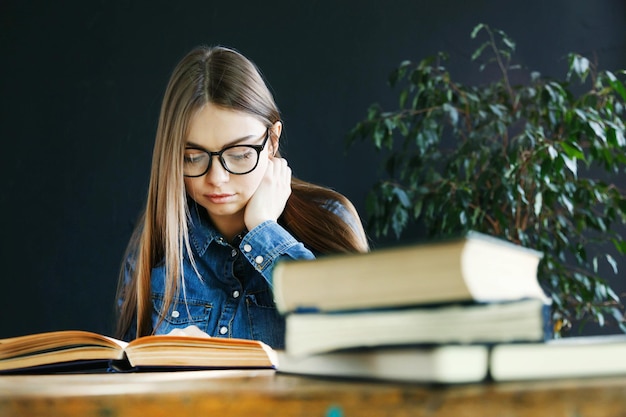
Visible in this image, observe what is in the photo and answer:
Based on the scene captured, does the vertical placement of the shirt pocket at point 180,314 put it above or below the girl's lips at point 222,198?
below

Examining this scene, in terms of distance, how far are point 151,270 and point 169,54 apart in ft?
5.01

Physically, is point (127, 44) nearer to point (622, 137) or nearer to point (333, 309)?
point (622, 137)

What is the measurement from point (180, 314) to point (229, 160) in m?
0.35

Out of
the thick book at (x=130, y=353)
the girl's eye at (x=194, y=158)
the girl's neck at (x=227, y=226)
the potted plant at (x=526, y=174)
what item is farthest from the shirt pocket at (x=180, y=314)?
the potted plant at (x=526, y=174)

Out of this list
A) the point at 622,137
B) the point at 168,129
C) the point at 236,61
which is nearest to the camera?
the point at 168,129

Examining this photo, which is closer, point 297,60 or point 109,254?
point 109,254

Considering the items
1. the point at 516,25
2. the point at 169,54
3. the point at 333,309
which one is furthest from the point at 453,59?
the point at 333,309

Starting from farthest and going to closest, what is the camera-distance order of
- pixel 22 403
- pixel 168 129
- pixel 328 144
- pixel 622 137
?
pixel 328 144, pixel 622 137, pixel 168 129, pixel 22 403

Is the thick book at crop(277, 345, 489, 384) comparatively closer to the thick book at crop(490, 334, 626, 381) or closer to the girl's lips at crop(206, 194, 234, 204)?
the thick book at crop(490, 334, 626, 381)

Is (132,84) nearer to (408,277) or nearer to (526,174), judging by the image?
(526,174)

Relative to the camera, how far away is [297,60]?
10.2 ft

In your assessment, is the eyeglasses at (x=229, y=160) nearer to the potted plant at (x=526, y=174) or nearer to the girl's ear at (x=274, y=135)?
the girl's ear at (x=274, y=135)

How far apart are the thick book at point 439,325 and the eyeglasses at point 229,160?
1150 mm

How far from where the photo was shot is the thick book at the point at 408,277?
0.41 metres
